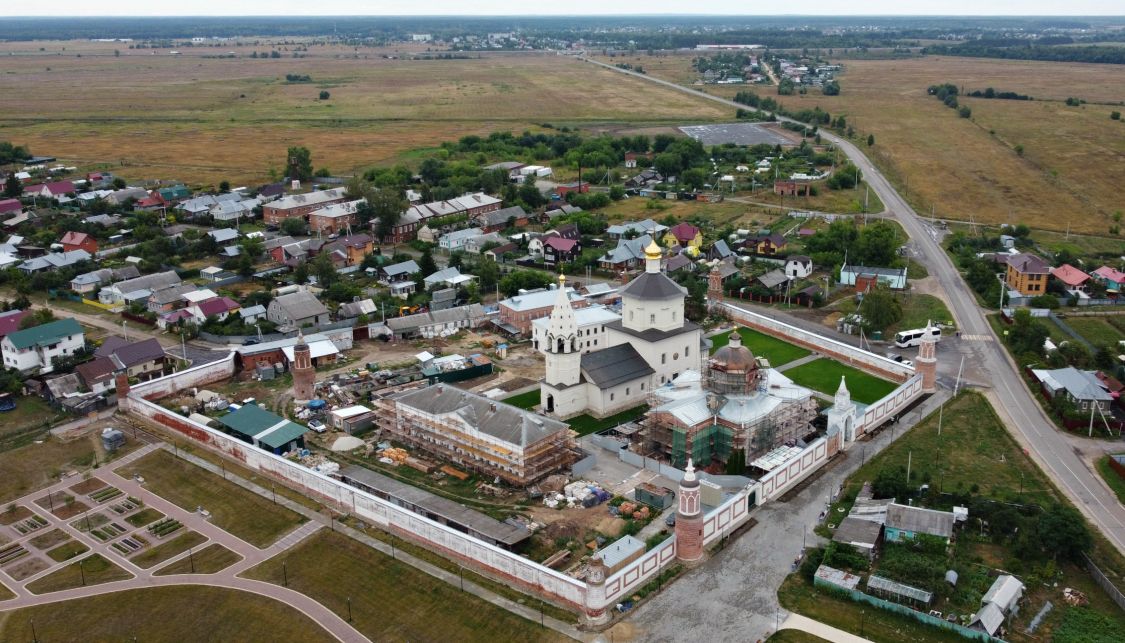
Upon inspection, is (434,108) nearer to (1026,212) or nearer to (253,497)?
(1026,212)

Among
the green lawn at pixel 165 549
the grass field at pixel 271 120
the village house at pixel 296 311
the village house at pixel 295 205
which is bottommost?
the green lawn at pixel 165 549

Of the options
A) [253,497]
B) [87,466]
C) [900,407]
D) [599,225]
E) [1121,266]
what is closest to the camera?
[253,497]

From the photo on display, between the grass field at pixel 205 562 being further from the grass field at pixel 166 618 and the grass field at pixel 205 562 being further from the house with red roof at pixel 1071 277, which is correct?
the house with red roof at pixel 1071 277

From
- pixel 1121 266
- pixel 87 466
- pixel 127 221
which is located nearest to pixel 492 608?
pixel 87 466

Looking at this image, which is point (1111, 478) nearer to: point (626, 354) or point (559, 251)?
point (626, 354)

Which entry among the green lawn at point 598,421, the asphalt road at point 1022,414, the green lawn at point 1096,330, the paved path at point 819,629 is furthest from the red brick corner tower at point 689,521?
the green lawn at point 1096,330

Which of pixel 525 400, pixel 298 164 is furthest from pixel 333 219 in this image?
pixel 525 400
